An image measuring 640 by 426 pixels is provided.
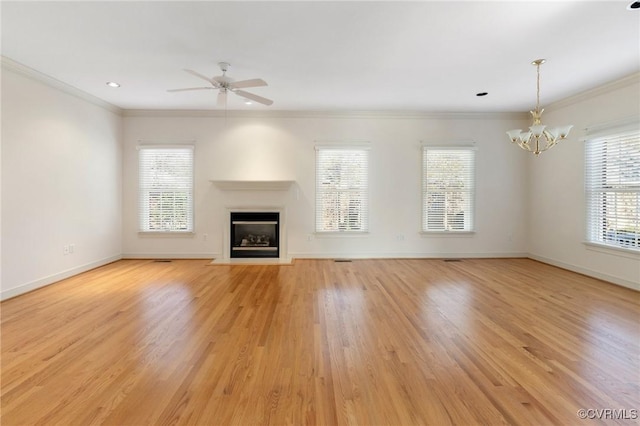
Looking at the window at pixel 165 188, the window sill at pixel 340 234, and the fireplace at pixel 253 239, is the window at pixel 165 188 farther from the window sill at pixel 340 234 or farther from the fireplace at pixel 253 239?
the window sill at pixel 340 234

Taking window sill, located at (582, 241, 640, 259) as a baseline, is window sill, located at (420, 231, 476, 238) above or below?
above

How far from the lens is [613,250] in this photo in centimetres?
433

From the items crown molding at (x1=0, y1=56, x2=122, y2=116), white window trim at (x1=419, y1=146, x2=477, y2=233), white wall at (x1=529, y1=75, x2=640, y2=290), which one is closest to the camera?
crown molding at (x1=0, y1=56, x2=122, y2=116)

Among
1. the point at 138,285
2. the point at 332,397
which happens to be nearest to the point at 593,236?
the point at 332,397

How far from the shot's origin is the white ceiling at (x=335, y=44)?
266 centimetres

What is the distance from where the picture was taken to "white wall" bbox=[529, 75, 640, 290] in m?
4.18

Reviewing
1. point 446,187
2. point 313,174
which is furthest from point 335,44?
point 446,187

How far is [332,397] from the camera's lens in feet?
5.88

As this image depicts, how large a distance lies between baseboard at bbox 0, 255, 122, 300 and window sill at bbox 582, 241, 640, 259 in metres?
8.23

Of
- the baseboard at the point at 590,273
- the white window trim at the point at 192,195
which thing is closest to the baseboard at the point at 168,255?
the white window trim at the point at 192,195

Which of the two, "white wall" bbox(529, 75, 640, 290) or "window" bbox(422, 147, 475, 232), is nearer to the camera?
"white wall" bbox(529, 75, 640, 290)

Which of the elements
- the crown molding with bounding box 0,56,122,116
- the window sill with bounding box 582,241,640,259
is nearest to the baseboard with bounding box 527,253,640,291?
the window sill with bounding box 582,241,640,259

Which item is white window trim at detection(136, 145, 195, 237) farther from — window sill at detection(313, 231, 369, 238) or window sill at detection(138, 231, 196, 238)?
window sill at detection(313, 231, 369, 238)

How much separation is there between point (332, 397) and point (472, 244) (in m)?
5.30
